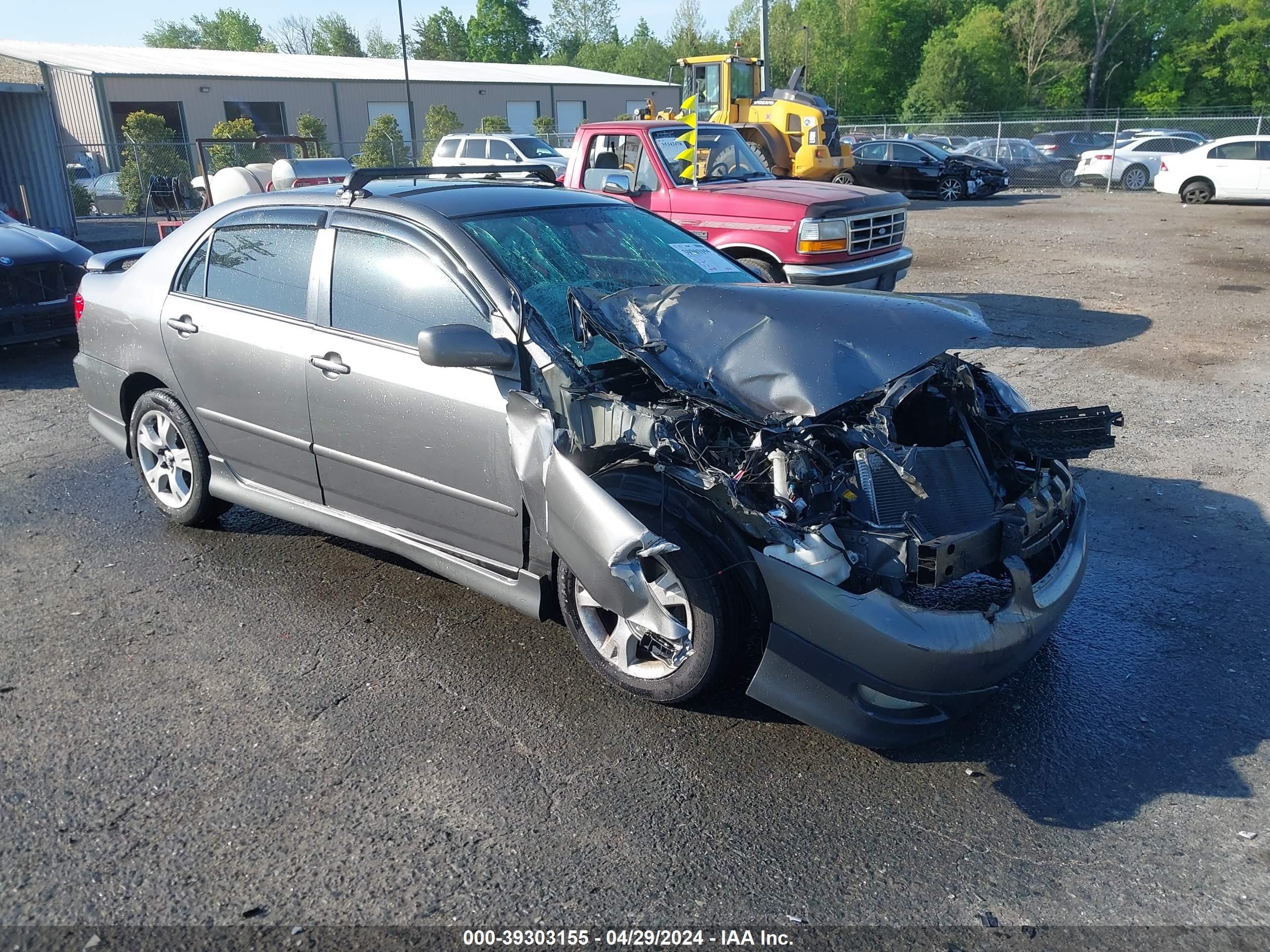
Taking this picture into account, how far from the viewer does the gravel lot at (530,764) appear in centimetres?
276

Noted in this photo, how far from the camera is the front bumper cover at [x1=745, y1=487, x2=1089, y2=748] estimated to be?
304 centimetres

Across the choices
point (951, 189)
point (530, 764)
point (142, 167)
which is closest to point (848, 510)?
point (530, 764)

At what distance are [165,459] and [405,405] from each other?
201 cm

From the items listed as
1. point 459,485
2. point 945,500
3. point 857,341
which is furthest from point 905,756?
point 459,485

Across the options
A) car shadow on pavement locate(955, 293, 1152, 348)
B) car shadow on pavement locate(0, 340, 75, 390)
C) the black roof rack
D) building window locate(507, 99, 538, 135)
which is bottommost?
car shadow on pavement locate(955, 293, 1152, 348)

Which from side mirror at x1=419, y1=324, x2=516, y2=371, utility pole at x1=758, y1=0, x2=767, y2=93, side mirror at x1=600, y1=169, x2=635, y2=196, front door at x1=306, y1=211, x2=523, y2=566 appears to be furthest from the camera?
utility pole at x1=758, y1=0, x2=767, y2=93

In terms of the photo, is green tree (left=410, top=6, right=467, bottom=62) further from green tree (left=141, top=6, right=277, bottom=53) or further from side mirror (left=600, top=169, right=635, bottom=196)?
side mirror (left=600, top=169, right=635, bottom=196)

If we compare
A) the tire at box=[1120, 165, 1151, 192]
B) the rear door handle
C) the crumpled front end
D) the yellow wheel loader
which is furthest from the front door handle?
the tire at box=[1120, 165, 1151, 192]

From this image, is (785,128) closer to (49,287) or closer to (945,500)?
(49,287)

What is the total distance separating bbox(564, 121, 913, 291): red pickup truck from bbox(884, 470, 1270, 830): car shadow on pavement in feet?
14.9

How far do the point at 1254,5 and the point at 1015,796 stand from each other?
6237 centimetres

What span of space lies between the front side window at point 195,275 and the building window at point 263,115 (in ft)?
129

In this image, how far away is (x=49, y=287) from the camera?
30.2 ft

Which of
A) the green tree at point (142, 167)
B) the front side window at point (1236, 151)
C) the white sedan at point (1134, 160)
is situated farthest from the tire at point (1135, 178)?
the green tree at point (142, 167)
